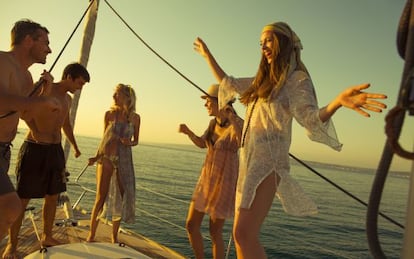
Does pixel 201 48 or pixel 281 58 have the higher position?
pixel 201 48

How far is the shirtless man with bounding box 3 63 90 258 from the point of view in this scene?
3.55 m

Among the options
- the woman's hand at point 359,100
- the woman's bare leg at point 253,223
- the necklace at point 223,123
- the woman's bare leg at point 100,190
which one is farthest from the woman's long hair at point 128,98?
the woman's hand at point 359,100

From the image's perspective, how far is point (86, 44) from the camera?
5.26m

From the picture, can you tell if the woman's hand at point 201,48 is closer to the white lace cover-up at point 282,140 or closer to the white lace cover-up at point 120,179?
the white lace cover-up at point 282,140

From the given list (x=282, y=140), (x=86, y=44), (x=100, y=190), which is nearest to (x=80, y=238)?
(x=100, y=190)

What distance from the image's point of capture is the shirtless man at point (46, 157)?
3.55m

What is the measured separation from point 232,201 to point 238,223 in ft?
4.80

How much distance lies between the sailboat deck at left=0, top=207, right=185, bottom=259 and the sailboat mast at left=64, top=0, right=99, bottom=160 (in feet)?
3.50

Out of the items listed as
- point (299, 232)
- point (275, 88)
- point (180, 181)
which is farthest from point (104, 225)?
point (180, 181)

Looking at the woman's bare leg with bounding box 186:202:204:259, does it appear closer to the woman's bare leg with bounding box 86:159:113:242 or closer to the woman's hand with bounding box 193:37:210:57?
the woman's bare leg with bounding box 86:159:113:242

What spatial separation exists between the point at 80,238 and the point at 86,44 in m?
2.83

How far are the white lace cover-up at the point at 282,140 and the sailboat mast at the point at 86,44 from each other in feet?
11.1

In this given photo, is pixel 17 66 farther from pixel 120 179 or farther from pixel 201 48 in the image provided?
pixel 120 179

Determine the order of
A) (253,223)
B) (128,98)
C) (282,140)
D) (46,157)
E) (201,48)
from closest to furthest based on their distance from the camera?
(253,223)
(282,140)
(201,48)
(46,157)
(128,98)
